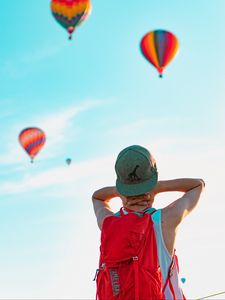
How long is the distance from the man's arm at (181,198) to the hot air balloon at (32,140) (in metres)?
36.5

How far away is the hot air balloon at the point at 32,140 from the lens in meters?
40.3

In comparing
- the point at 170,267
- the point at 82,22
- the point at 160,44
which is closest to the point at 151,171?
the point at 170,267

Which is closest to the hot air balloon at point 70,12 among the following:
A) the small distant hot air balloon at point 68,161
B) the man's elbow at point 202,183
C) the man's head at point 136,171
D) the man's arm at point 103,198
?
the small distant hot air balloon at point 68,161

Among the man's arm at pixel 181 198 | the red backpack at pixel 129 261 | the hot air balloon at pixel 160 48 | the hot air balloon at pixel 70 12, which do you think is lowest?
the red backpack at pixel 129 261

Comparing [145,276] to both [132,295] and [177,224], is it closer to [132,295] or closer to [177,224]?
[132,295]

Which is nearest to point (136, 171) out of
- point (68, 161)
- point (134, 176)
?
point (134, 176)

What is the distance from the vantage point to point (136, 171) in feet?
10.7

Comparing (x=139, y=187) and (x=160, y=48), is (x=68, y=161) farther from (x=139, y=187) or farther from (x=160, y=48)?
(x=139, y=187)

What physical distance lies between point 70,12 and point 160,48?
5829mm

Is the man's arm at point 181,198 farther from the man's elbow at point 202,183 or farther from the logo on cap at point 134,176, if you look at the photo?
the logo on cap at point 134,176

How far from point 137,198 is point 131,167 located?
21 cm

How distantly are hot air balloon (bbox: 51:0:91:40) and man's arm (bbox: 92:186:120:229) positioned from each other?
96.2 feet

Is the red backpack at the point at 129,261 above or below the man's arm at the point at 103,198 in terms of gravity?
below

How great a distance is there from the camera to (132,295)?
3031 millimetres
